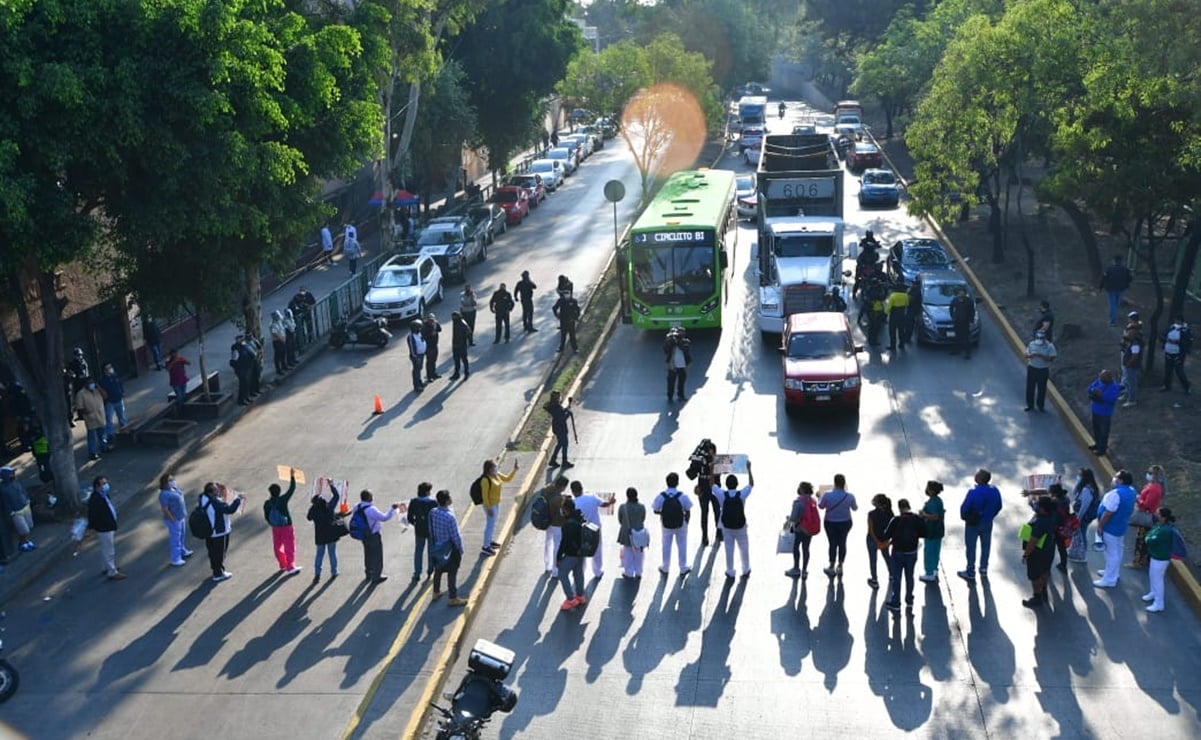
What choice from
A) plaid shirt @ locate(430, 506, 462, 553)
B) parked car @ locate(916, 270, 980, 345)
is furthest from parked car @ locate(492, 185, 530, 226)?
plaid shirt @ locate(430, 506, 462, 553)

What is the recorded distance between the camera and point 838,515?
1541 cm

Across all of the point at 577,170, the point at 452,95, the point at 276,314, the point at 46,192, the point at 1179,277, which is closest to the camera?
the point at 46,192

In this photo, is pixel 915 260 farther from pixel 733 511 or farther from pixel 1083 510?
pixel 733 511

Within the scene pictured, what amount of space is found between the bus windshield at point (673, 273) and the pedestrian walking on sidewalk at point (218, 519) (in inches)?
547

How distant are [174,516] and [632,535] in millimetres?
6528

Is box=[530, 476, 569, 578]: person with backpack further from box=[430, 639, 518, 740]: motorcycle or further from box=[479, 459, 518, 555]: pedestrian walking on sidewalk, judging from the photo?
box=[430, 639, 518, 740]: motorcycle

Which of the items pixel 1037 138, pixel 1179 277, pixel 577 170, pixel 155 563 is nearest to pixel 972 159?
pixel 1037 138

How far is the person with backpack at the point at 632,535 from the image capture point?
50.8ft

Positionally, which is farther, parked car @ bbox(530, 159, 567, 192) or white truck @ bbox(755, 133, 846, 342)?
parked car @ bbox(530, 159, 567, 192)

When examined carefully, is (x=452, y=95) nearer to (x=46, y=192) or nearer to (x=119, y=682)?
(x=46, y=192)

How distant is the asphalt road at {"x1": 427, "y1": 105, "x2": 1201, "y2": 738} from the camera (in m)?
12.7

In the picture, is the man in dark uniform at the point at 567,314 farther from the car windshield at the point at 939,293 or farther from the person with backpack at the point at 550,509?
the person with backpack at the point at 550,509

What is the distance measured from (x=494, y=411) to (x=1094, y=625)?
42.1 feet

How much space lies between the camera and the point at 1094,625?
1441cm
